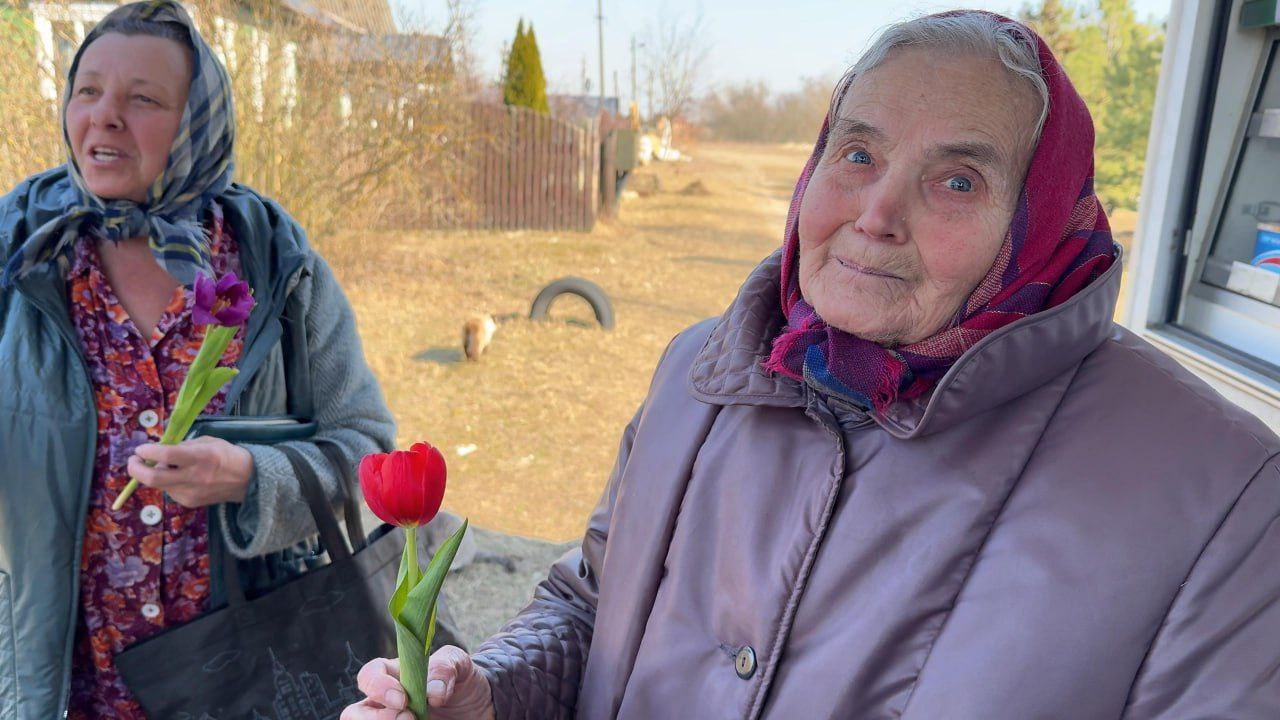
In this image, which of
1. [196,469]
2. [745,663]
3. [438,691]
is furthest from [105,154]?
[745,663]

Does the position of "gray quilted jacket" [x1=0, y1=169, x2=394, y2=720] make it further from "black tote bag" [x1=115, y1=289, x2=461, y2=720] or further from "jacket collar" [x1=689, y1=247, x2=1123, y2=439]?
"jacket collar" [x1=689, y1=247, x2=1123, y2=439]

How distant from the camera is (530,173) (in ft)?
51.4

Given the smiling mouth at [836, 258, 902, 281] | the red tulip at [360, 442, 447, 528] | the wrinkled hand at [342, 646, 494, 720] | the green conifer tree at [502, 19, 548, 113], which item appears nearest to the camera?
the red tulip at [360, 442, 447, 528]

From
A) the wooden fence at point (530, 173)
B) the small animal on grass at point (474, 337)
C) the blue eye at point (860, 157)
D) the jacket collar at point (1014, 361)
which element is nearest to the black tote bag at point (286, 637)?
the jacket collar at point (1014, 361)

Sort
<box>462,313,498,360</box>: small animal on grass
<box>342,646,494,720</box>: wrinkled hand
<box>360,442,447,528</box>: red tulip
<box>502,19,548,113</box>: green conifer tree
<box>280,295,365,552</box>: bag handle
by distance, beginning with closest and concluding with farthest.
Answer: <box>360,442,447,528</box>: red tulip < <box>342,646,494,720</box>: wrinkled hand < <box>280,295,365,552</box>: bag handle < <box>462,313,498,360</box>: small animal on grass < <box>502,19,548,113</box>: green conifer tree

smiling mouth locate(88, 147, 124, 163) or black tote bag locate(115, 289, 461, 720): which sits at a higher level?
smiling mouth locate(88, 147, 124, 163)

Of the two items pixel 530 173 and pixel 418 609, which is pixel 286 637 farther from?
pixel 530 173

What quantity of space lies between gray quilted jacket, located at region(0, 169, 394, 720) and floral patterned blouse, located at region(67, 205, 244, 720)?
5 centimetres

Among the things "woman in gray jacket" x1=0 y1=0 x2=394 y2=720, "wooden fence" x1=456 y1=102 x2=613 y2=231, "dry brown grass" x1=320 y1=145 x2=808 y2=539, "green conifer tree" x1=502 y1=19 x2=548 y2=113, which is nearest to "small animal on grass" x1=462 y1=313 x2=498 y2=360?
"dry brown grass" x1=320 y1=145 x2=808 y2=539

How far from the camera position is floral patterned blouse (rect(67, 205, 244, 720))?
1.88 meters

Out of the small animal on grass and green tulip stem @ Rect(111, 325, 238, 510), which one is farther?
the small animal on grass

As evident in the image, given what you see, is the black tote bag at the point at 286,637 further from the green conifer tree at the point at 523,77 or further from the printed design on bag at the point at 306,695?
the green conifer tree at the point at 523,77

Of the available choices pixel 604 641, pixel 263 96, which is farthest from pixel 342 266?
pixel 604 641

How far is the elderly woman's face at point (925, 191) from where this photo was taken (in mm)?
1186
